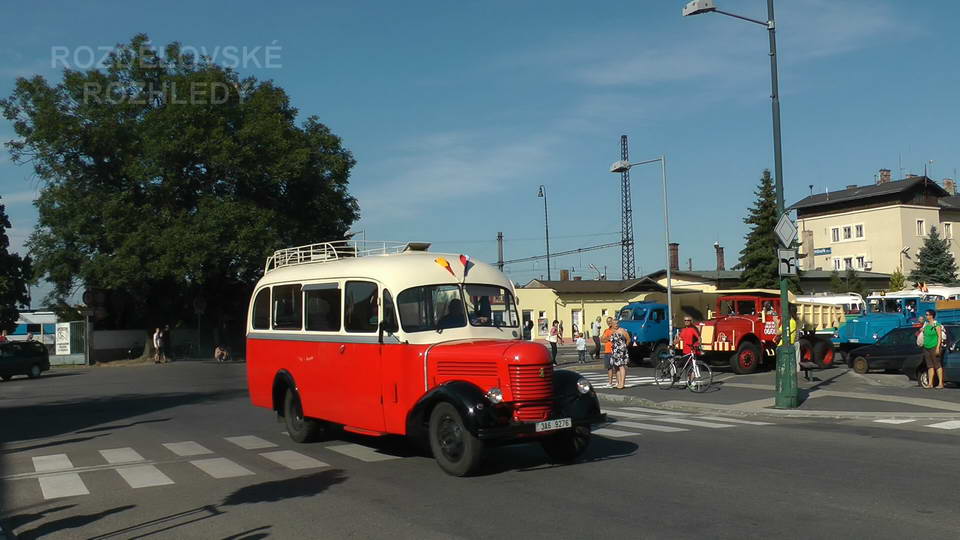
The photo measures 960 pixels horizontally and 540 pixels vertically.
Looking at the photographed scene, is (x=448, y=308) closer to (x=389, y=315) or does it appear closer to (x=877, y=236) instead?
(x=389, y=315)

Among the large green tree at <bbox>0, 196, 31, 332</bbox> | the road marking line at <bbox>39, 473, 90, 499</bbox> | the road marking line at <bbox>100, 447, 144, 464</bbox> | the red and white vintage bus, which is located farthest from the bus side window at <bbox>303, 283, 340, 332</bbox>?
the large green tree at <bbox>0, 196, 31, 332</bbox>

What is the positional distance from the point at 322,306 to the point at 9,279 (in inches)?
1914

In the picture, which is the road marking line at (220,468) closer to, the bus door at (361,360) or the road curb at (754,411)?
the bus door at (361,360)

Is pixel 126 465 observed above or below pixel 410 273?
below

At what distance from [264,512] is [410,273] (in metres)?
3.73

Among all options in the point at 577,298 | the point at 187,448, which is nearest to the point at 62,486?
the point at 187,448

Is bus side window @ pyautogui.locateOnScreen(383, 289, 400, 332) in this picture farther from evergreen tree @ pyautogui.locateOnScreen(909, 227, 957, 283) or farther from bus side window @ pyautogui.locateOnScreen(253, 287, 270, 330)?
evergreen tree @ pyautogui.locateOnScreen(909, 227, 957, 283)

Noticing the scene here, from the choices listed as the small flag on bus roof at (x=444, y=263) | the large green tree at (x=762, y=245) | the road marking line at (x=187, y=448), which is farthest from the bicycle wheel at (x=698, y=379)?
the large green tree at (x=762, y=245)

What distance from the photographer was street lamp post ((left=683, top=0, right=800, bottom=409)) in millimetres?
17562

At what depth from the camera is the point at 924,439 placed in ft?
42.5

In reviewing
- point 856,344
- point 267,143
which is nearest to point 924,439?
point 856,344

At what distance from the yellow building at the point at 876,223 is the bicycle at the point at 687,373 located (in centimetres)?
5847

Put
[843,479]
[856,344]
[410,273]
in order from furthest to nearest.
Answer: [856,344] → [410,273] → [843,479]

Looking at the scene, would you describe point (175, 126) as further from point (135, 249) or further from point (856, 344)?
point (856, 344)
